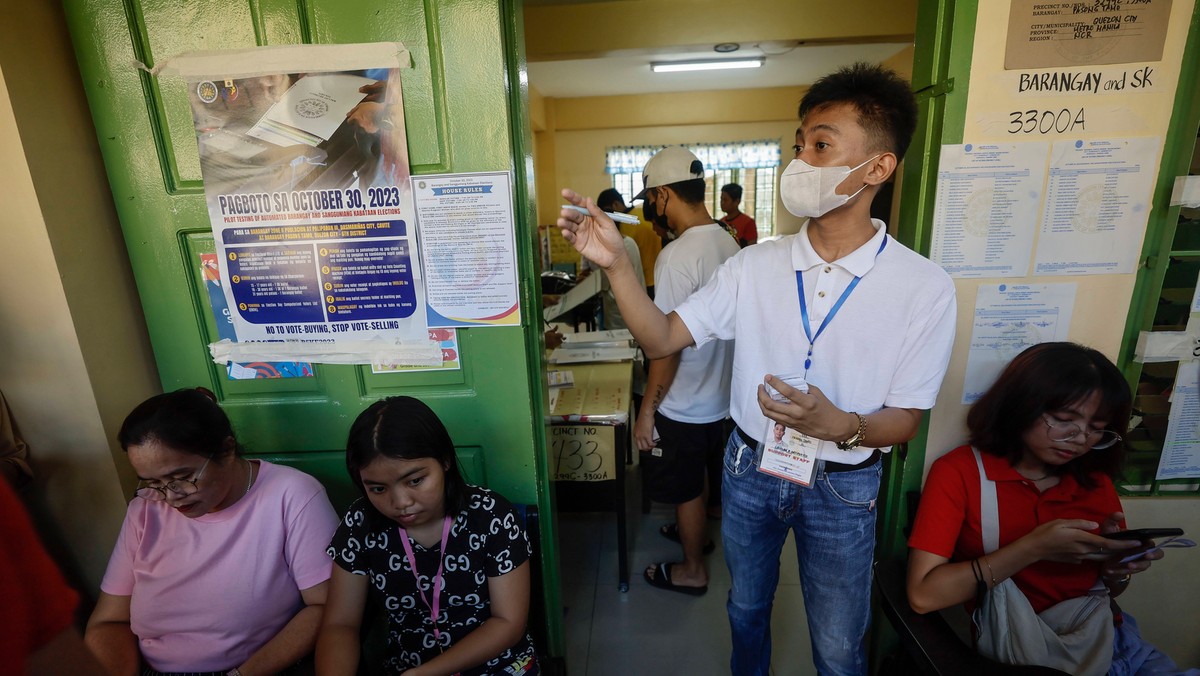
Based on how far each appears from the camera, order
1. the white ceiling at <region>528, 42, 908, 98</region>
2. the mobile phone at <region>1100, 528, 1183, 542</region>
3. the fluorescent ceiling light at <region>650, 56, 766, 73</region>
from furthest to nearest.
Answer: the fluorescent ceiling light at <region>650, 56, 766, 73</region> → the white ceiling at <region>528, 42, 908, 98</region> → the mobile phone at <region>1100, 528, 1183, 542</region>

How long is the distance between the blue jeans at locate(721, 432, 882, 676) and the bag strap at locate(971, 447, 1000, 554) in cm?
22

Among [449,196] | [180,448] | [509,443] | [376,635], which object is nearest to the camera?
[180,448]

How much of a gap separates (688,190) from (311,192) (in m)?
1.26

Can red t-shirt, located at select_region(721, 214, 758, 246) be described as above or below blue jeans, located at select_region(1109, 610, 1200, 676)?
above

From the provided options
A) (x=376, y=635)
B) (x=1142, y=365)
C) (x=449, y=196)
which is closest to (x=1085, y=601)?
(x=1142, y=365)

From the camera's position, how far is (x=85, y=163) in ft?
4.03

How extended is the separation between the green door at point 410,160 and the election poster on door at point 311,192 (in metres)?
0.05

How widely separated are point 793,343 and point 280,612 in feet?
4.40

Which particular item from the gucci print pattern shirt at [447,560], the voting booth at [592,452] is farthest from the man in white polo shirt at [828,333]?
the voting booth at [592,452]

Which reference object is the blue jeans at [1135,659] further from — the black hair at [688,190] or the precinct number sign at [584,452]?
the black hair at [688,190]

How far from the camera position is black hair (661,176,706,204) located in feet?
6.30

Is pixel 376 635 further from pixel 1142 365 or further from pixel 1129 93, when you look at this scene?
pixel 1129 93

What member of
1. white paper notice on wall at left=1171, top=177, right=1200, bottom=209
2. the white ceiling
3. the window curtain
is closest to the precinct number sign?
white paper notice on wall at left=1171, top=177, right=1200, bottom=209

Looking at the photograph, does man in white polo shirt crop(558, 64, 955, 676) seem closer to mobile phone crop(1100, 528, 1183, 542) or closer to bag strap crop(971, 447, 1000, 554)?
bag strap crop(971, 447, 1000, 554)
